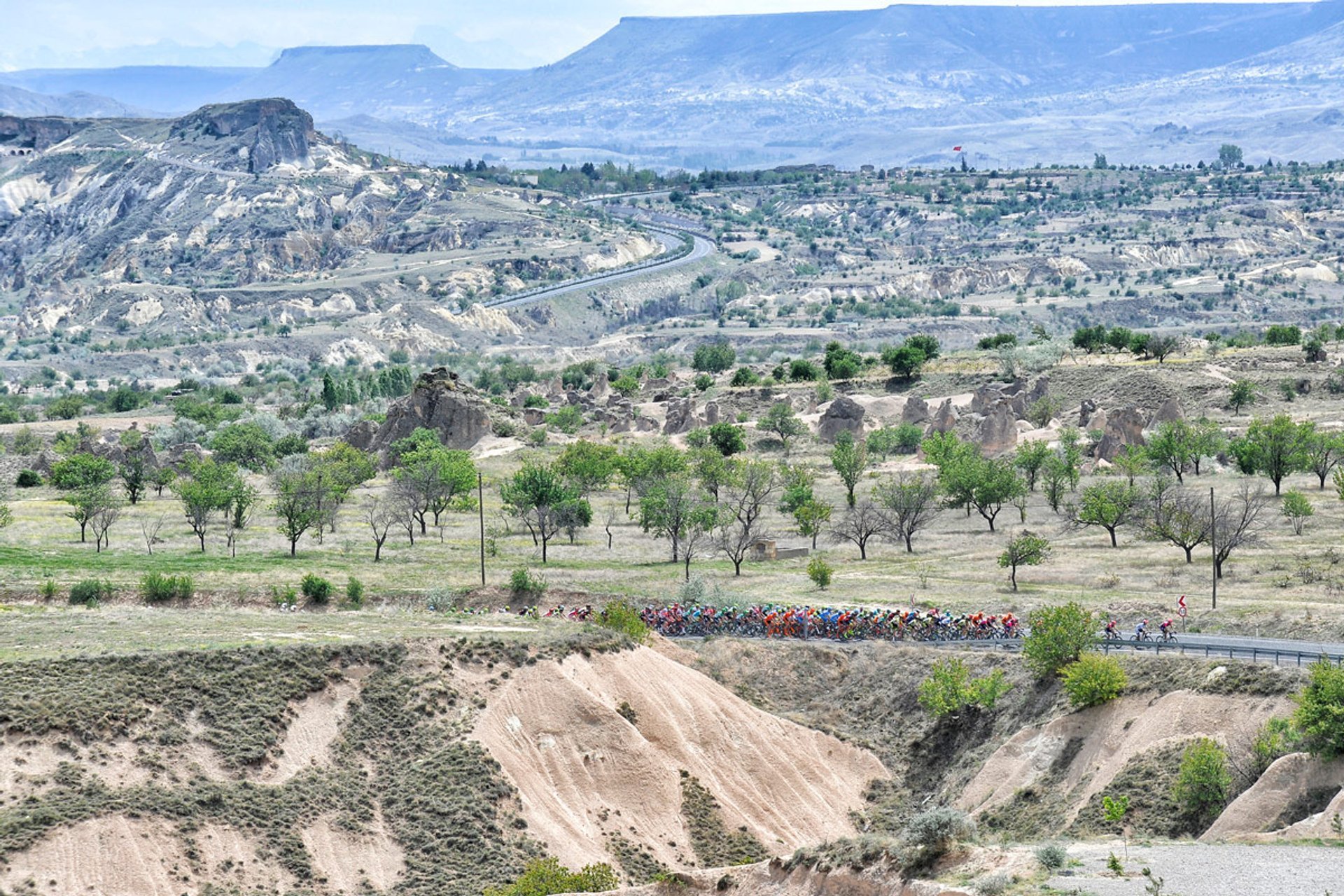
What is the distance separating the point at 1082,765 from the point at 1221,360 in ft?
281

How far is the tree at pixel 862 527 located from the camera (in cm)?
8212

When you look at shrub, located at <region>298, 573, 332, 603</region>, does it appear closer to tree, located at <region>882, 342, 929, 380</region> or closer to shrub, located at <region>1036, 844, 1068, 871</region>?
shrub, located at <region>1036, 844, 1068, 871</region>

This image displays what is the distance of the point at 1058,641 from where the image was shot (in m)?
52.9

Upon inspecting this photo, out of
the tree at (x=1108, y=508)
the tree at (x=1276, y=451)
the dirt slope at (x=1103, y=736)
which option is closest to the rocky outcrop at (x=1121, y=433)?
the tree at (x=1276, y=451)

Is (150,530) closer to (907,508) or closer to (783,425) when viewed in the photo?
(907,508)

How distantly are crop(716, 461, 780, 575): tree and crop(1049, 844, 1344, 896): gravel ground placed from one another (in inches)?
1663

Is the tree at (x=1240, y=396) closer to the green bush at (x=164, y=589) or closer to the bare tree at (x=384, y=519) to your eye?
the bare tree at (x=384, y=519)

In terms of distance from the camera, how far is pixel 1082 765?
47562 mm

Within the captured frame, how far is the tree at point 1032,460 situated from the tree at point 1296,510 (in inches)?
645

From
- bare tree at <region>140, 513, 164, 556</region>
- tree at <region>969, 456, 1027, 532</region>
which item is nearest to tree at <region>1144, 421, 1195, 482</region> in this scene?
tree at <region>969, 456, 1027, 532</region>

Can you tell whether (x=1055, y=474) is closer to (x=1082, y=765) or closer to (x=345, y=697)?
(x=1082, y=765)

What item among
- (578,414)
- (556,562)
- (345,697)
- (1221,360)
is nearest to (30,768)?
(345,697)

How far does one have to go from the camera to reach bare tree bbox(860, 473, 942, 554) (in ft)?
272

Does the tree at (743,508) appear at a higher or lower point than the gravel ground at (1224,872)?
higher
